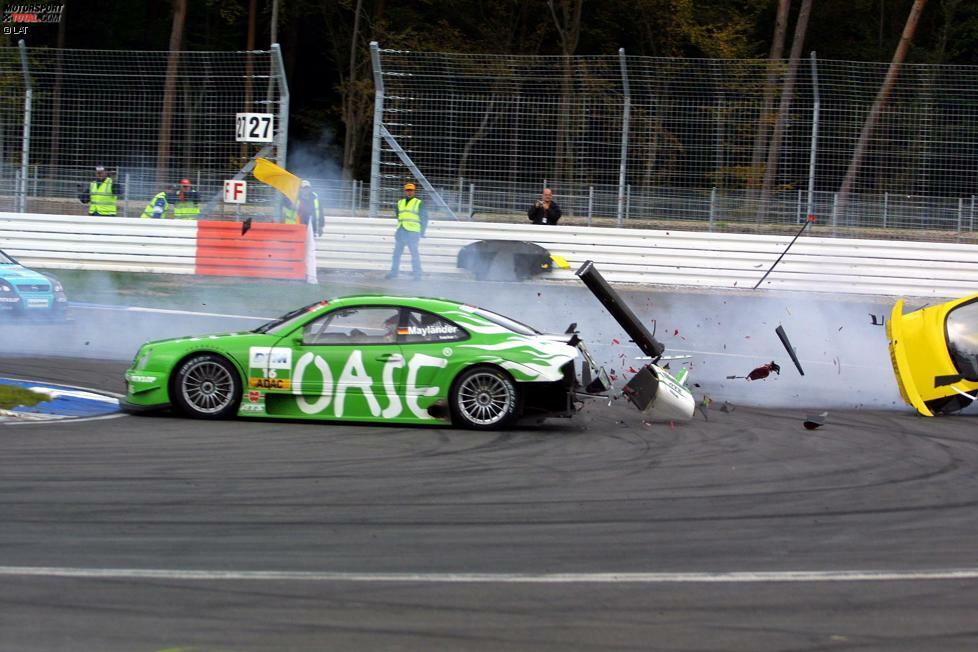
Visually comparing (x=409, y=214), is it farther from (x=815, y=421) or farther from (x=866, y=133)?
(x=815, y=421)

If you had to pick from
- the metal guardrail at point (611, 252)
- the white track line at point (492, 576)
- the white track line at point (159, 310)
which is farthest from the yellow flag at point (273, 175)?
the white track line at point (492, 576)

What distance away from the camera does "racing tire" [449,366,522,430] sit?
959 centimetres

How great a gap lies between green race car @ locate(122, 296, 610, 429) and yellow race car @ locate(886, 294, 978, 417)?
3276 mm

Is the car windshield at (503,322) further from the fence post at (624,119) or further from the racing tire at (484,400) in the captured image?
the fence post at (624,119)

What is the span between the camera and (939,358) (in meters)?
10.8

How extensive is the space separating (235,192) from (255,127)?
1.09 m

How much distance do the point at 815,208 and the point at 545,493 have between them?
42.8 feet

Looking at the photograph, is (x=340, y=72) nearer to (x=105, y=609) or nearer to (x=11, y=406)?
(x=11, y=406)

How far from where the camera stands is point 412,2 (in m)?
47.6

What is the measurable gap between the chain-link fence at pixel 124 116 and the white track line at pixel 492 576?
15.2 meters

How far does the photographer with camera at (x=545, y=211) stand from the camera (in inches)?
810

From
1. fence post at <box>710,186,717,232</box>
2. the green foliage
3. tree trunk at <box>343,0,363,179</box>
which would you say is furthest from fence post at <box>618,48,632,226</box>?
tree trunk at <box>343,0,363,179</box>

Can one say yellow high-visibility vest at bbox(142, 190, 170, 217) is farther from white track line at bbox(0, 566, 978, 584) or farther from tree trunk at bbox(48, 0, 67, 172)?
white track line at bbox(0, 566, 978, 584)

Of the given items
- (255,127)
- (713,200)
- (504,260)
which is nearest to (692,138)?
(713,200)
